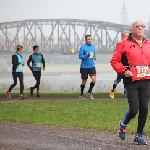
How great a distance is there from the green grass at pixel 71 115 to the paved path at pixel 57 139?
69 centimetres

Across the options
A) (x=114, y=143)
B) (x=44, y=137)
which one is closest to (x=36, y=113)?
(x=44, y=137)

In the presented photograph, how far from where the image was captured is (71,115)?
1365 centimetres

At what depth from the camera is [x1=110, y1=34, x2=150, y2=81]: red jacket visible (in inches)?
344

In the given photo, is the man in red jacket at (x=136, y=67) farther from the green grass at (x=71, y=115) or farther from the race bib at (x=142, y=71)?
the green grass at (x=71, y=115)

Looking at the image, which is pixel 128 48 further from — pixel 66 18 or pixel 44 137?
pixel 66 18

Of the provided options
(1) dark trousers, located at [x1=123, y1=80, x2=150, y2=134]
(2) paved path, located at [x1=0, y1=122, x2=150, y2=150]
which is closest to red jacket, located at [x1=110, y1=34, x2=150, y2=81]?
(1) dark trousers, located at [x1=123, y1=80, x2=150, y2=134]

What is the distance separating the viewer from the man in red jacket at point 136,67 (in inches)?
344

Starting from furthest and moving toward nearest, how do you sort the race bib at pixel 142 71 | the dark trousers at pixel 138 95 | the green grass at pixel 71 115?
the green grass at pixel 71 115
the dark trousers at pixel 138 95
the race bib at pixel 142 71

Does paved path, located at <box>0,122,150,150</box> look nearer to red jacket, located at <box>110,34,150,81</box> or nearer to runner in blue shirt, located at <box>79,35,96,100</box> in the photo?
red jacket, located at <box>110,34,150,81</box>

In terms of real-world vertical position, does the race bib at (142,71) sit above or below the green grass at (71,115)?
above

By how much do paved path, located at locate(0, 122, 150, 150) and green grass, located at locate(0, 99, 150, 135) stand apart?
69 cm

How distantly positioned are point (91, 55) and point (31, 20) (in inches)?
3220

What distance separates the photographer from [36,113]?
14.4 metres

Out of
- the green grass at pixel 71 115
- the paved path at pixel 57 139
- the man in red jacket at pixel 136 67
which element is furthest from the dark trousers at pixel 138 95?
the green grass at pixel 71 115
